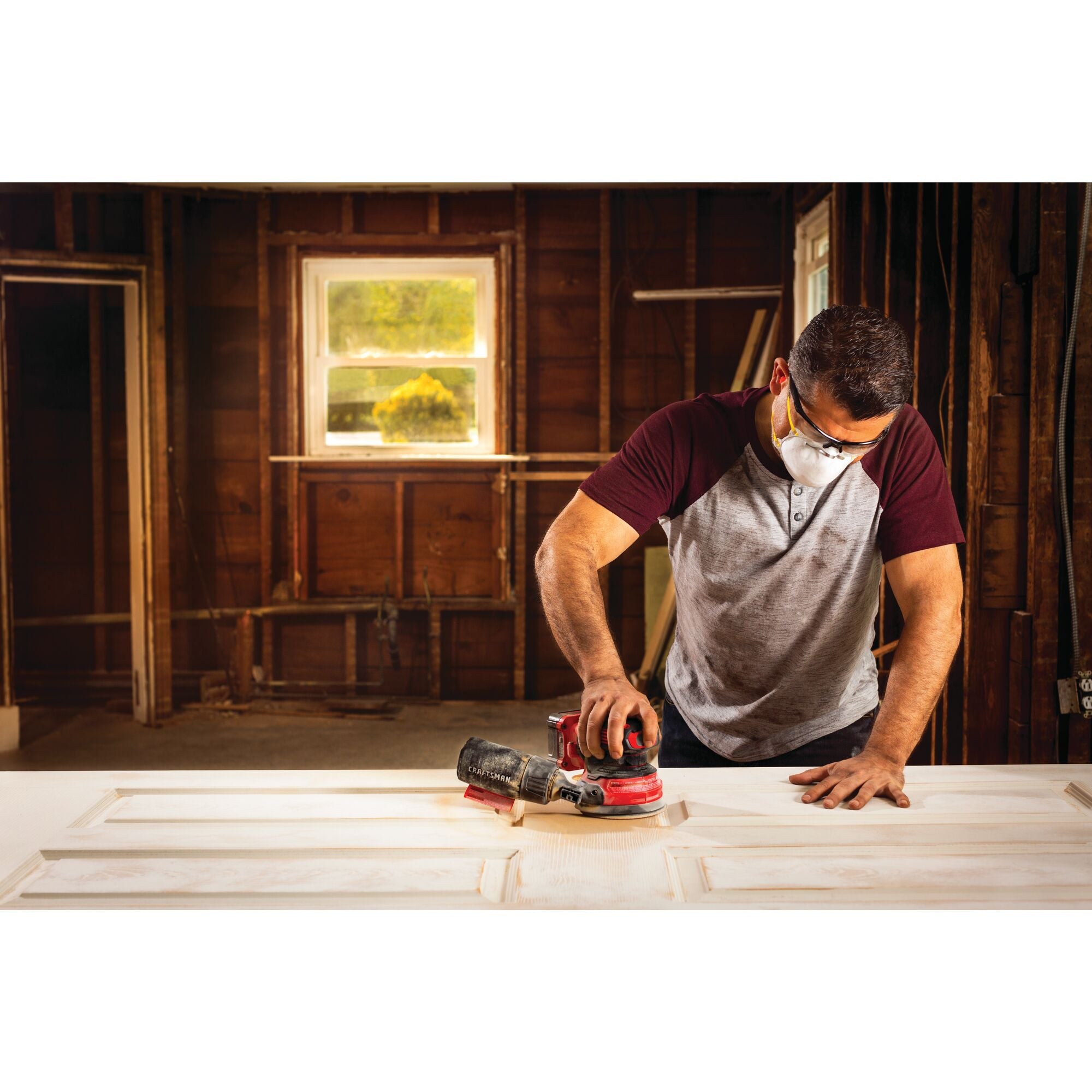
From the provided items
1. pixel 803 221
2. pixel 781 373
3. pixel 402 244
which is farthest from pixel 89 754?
pixel 803 221

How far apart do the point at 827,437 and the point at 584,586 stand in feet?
1.59

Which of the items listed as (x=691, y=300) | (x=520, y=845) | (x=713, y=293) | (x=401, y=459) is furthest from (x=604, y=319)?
(x=520, y=845)

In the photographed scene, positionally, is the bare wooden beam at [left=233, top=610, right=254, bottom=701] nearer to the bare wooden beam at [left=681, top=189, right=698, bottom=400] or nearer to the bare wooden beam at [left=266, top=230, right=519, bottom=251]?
the bare wooden beam at [left=266, top=230, right=519, bottom=251]

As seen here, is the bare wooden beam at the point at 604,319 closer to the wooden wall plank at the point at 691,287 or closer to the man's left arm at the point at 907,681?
the wooden wall plank at the point at 691,287

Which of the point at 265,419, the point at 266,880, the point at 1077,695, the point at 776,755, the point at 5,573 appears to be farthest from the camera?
the point at 265,419

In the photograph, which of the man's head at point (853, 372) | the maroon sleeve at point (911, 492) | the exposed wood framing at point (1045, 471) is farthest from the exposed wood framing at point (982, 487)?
the man's head at point (853, 372)

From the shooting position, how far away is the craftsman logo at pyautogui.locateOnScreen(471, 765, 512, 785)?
1.39m

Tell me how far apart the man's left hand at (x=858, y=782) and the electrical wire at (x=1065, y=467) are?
97 centimetres

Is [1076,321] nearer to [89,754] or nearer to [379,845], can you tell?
[379,845]

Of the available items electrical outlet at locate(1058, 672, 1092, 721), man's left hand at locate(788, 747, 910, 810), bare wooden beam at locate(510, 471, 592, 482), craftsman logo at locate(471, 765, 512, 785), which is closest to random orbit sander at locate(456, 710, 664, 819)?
craftsman logo at locate(471, 765, 512, 785)

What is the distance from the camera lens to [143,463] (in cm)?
450

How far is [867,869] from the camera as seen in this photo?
1.21 metres

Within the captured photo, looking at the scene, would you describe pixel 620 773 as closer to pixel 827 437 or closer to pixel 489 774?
pixel 489 774

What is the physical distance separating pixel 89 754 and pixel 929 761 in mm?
3425
